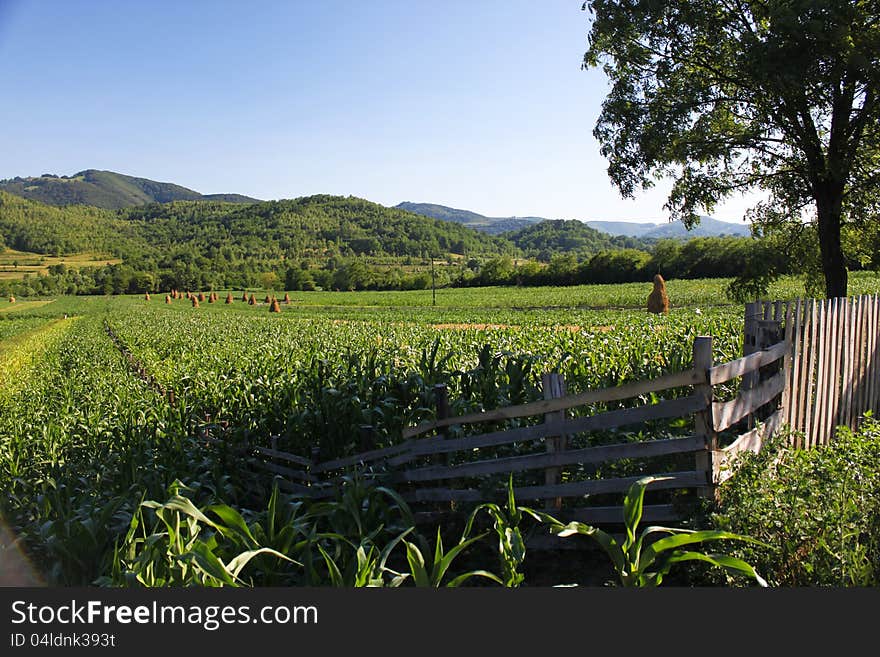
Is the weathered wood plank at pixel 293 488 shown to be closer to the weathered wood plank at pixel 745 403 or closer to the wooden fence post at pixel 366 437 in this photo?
the wooden fence post at pixel 366 437

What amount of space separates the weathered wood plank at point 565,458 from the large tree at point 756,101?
1041cm

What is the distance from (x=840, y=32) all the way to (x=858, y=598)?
1134 centimetres

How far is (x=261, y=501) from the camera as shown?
5.97 metres

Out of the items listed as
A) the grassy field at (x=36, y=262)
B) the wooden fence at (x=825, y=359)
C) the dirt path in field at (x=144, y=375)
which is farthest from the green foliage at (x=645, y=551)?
the grassy field at (x=36, y=262)

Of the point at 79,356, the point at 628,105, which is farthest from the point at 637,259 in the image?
the point at 79,356

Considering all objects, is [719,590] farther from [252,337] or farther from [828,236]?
[252,337]

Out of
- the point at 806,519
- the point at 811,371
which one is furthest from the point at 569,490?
the point at 811,371

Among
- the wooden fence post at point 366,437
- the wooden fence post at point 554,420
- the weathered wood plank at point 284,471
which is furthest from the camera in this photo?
the weathered wood plank at point 284,471

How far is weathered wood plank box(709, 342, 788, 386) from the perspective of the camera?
3.66m

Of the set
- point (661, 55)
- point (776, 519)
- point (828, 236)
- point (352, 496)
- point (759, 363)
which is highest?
point (661, 55)

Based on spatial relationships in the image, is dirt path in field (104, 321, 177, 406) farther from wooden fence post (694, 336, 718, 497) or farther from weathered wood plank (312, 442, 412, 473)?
wooden fence post (694, 336, 718, 497)

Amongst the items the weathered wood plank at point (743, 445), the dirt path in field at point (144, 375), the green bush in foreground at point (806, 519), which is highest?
the weathered wood plank at point (743, 445)

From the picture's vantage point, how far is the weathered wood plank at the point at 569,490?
3693mm

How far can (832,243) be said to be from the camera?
13.0 m
